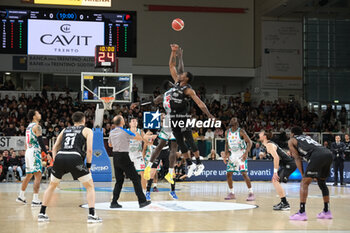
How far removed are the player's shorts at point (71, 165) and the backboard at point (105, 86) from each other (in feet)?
35.3

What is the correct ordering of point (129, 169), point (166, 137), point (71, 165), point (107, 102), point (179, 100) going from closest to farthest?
point (71, 165) < point (179, 100) < point (129, 169) < point (166, 137) < point (107, 102)

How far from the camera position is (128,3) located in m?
34.1

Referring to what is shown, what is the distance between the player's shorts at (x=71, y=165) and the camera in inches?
370

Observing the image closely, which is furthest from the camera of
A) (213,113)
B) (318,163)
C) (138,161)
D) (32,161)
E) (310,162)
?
(213,113)

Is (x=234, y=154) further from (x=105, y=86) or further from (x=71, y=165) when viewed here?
(x=105, y=86)

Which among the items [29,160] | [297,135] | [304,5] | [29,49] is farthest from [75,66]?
[297,135]

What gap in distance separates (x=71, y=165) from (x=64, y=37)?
2212 cm

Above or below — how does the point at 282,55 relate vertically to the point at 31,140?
above

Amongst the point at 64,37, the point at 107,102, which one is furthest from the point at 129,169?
the point at 64,37

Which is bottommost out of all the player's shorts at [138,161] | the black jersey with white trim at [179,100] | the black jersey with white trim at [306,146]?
the player's shorts at [138,161]

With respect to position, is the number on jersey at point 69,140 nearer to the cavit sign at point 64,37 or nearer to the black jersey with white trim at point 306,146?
the black jersey with white trim at point 306,146

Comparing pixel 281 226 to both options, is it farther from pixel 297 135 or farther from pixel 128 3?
pixel 128 3

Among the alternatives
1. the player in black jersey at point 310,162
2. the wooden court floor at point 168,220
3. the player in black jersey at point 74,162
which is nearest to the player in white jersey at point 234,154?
the wooden court floor at point 168,220

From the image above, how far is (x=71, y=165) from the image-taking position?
939 cm
